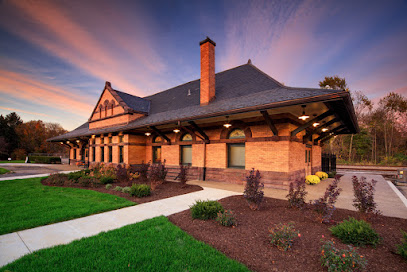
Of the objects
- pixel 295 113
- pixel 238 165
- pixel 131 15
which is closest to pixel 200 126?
pixel 238 165

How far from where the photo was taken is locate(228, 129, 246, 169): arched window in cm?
1114

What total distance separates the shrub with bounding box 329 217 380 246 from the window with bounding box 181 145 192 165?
1075cm

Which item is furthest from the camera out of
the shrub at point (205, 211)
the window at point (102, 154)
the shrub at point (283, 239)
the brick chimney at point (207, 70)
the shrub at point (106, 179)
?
the window at point (102, 154)

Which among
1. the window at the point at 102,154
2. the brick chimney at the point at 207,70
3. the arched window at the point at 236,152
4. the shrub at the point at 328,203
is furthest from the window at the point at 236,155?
the window at the point at 102,154

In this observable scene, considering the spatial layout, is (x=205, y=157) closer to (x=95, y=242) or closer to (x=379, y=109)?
(x=95, y=242)

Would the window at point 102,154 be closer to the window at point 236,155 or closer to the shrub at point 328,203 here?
the window at point 236,155

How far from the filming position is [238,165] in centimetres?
1129

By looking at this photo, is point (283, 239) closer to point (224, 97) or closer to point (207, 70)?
point (224, 97)

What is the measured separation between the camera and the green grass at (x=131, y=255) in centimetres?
284

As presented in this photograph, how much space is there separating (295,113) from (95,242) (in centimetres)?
1013

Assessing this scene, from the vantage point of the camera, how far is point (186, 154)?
46.3ft

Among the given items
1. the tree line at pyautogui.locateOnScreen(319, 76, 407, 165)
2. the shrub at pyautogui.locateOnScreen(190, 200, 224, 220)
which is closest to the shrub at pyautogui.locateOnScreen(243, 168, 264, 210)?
the shrub at pyautogui.locateOnScreen(190, 200, 224, 220)

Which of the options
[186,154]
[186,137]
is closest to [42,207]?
[186,154]

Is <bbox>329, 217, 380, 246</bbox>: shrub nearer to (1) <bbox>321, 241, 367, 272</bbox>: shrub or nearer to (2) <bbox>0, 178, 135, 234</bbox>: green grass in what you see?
(1) <bbox>321, 241, 367, 272</bbox>: shrub
